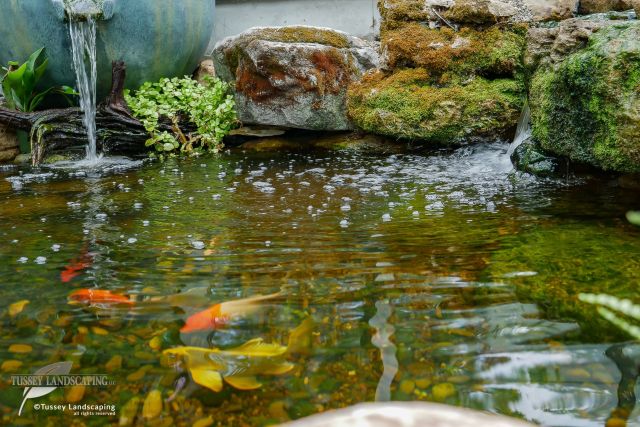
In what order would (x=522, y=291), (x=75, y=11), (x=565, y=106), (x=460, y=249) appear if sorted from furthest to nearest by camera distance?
(x=75, y=11) < (x=565, y=106) < (x=460, y=249) < (x=522, y=291)

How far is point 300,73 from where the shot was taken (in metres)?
5.91

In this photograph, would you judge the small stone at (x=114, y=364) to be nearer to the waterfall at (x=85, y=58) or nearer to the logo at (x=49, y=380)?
the logo at (x=49, y=380)

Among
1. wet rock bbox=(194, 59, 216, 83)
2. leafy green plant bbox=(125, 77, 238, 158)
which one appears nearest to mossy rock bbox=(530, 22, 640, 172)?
leafy green plant bbox=(125, 77, 238, 158)

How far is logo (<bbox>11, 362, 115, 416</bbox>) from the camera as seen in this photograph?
1463 mm

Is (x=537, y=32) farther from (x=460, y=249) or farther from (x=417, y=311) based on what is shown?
(x=417, y=311)

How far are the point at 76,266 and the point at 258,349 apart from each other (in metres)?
1.17

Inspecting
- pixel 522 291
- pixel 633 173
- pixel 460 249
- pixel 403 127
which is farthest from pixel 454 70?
pixel 522 291

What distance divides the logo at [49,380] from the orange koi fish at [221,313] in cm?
31

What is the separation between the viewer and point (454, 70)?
5.15 metres

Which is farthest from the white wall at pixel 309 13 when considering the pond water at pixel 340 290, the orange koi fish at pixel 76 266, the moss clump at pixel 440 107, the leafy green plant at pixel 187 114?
the orange koi fish at pixel 76 266

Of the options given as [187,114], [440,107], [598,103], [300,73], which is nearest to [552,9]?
[440,107]

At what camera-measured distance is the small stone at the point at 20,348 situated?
1.66 m

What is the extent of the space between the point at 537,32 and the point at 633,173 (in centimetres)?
153

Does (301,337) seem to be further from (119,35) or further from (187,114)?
(119,35)
